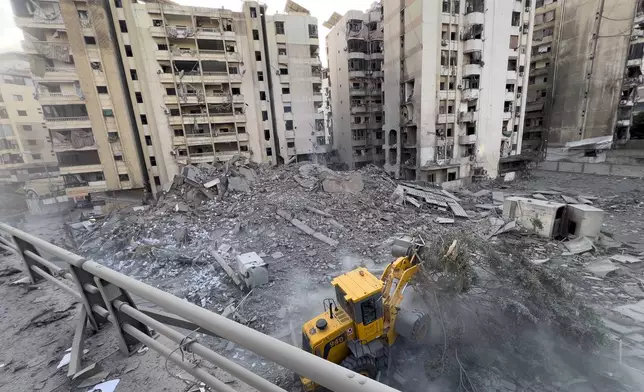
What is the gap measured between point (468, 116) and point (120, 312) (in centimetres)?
2624

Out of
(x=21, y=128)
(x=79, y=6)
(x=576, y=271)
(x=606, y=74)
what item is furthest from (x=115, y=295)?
(x=21, y=128)

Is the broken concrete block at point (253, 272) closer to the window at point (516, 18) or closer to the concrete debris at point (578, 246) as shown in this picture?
the concrete debris at point (578, 246)

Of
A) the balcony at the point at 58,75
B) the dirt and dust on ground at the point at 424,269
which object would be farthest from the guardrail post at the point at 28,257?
the balcony at the point at 58,75

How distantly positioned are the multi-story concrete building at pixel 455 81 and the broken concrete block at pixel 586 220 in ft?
40.9

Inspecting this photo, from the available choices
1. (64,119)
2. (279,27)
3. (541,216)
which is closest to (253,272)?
(541,216)

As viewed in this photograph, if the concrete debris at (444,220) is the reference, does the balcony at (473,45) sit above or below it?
above

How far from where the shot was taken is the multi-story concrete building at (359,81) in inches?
1155

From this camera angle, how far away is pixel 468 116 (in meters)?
22.6

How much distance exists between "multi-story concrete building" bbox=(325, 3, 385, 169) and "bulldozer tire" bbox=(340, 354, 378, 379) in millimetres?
27873

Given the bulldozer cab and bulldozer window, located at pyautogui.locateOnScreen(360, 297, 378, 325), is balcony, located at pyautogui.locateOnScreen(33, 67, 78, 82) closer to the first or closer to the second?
the bulldozer cab

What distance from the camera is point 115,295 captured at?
189cm

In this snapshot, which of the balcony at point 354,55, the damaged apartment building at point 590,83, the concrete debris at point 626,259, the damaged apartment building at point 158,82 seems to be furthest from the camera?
the balcony at point 354,55

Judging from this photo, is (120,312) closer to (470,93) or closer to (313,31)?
(470,93)

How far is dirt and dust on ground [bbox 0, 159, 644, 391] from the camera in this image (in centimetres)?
510
